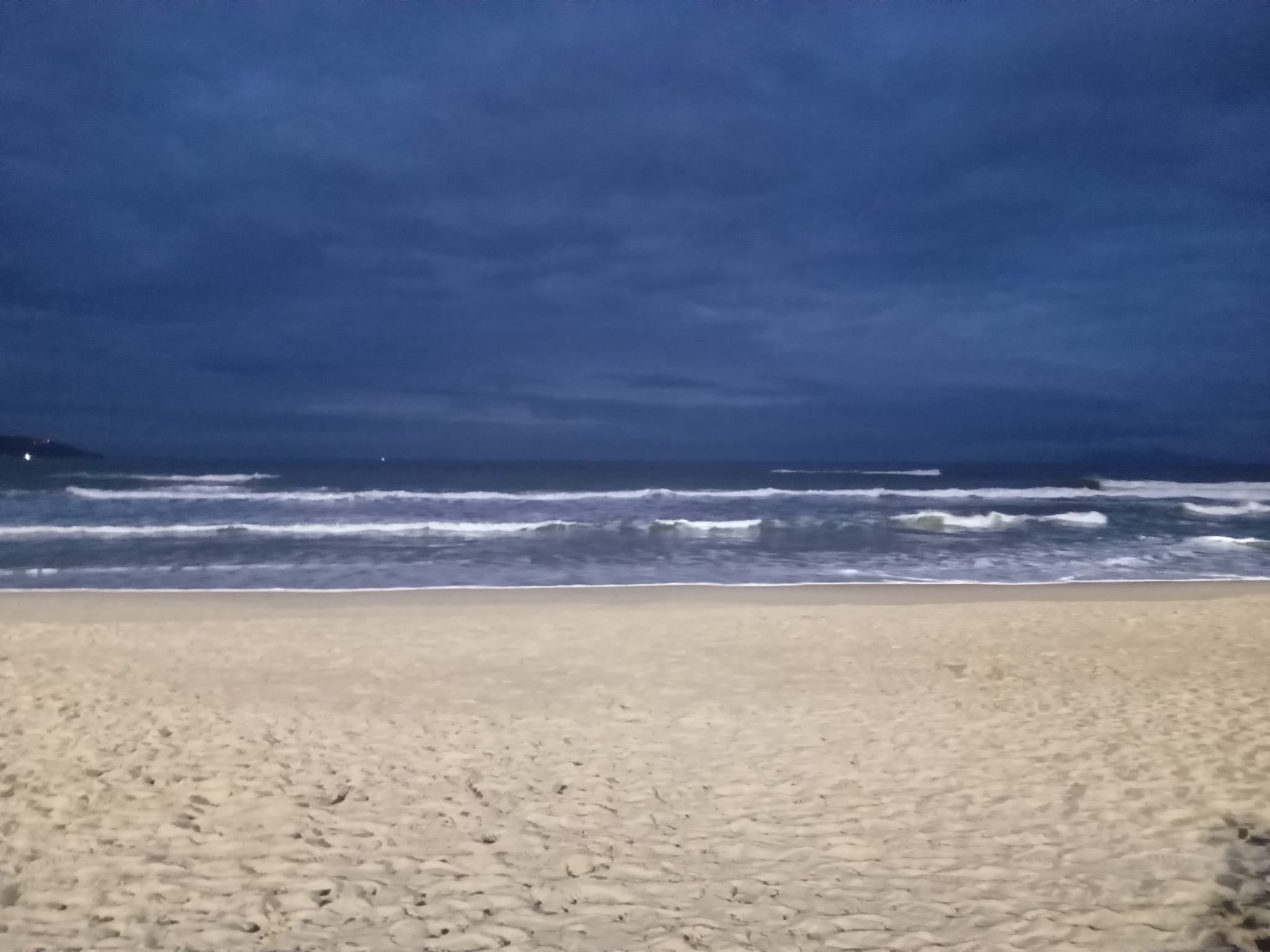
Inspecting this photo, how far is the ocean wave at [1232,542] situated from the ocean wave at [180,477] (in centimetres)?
3942

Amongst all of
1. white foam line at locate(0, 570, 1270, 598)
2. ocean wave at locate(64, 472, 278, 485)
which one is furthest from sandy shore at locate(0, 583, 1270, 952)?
ocean wave at locate(64, 472, 278, 485)

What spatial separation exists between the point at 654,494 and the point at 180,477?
91.1ft

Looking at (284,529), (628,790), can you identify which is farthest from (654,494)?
(628,790)

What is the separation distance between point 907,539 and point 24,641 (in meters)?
17.0

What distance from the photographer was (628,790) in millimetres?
5047

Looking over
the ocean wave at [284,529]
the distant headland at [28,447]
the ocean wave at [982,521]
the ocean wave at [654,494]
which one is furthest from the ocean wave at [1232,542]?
the distant headland at [28,447]

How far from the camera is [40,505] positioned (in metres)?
27.1

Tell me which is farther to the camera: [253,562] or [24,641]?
[253,562]

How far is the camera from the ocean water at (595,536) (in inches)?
595

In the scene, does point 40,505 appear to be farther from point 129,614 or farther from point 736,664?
point 736,664

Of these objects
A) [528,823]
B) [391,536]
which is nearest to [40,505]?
[391,536]

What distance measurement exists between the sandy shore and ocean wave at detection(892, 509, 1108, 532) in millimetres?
14350

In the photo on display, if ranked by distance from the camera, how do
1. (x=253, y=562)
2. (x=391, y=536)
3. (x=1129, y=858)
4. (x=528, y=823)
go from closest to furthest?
(x=1129, y=858) → (x=528, y=823) → (x=253, y=562) → (x=391, y=536)

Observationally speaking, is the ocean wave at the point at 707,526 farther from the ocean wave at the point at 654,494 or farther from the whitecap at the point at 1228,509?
the whitecap at the point at 1228,509
